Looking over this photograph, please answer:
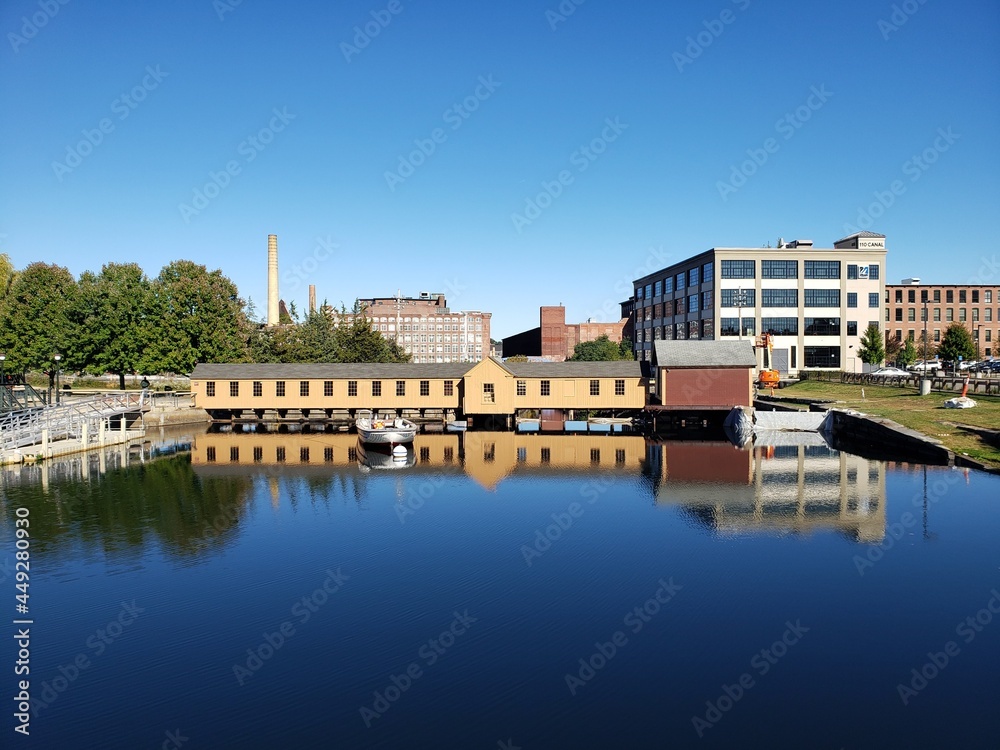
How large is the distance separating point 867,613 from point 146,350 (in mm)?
62545

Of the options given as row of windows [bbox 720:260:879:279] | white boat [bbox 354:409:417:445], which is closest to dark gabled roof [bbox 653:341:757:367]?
white boat [bbox 354:409:417:445]

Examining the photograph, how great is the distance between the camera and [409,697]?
12.8 meters

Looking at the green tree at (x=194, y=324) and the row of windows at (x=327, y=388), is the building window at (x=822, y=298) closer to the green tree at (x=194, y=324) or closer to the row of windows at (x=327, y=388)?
the row of windows at (x=327, y=388)

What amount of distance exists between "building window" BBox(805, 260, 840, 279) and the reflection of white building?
48.4 m

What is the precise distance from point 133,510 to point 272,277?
7843cm

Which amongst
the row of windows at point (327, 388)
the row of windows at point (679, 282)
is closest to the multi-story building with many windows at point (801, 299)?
the row of windows at point (679, 282)

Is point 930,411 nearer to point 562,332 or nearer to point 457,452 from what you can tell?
point 457,452

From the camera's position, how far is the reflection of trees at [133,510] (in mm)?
22391

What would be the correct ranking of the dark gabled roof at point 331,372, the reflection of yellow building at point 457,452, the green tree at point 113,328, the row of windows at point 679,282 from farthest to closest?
the row of windows at point 679,282, the green tree at point 113,328, the dark gabled roof at point 331,372, the reflection of yellow building at point 457,452

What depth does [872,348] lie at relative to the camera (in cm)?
7956

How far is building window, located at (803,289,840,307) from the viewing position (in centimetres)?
8369

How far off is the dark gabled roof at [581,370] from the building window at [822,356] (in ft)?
125

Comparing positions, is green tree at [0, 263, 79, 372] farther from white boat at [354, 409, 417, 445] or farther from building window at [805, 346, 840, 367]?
building window at [805, 346, 840, 367]

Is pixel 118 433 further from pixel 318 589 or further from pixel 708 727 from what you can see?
pixel 708 727
